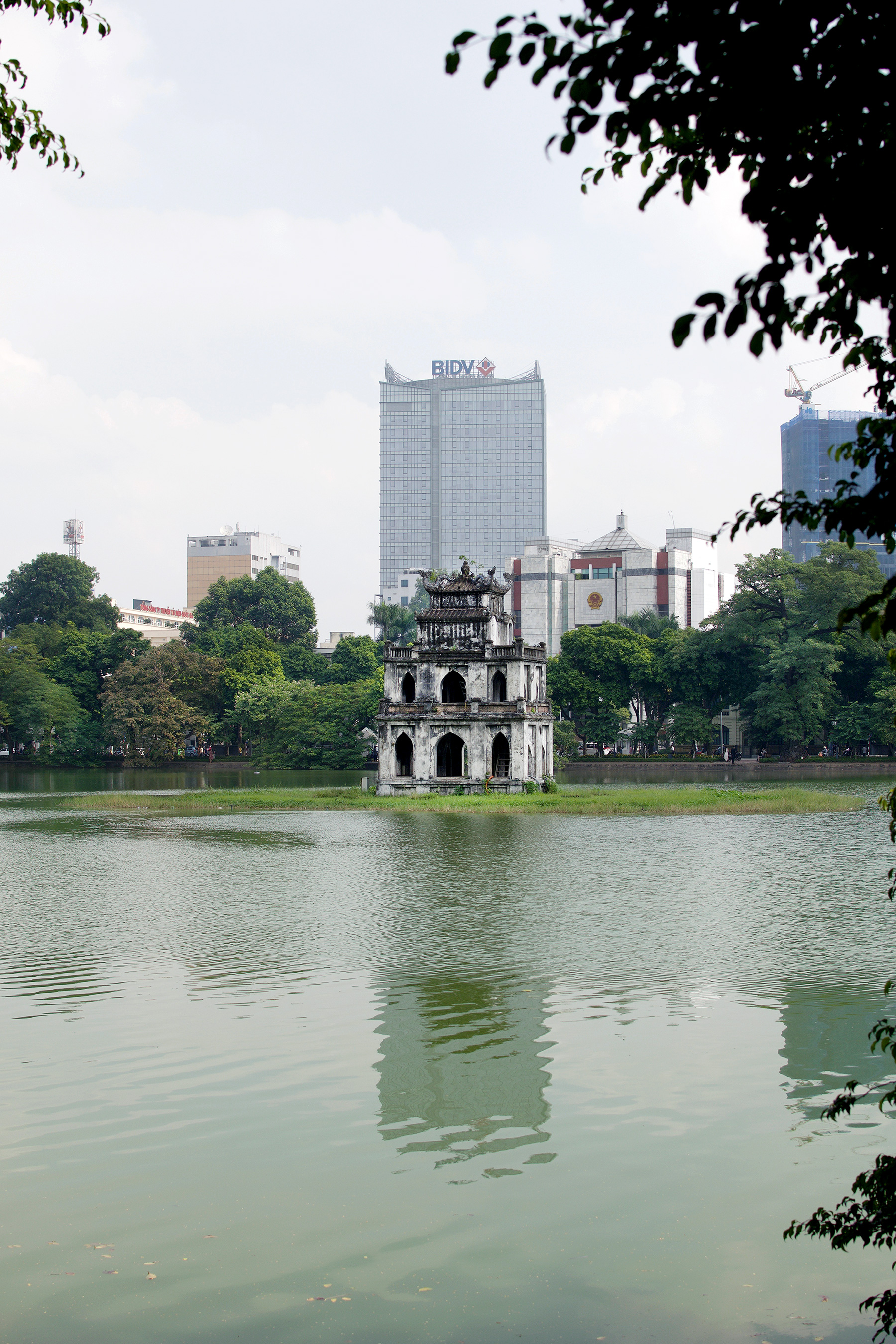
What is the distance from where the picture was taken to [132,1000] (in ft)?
45.8

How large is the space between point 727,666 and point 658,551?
4986 centimetres

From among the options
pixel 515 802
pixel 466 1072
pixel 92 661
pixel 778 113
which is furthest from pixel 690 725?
pixel 778 113

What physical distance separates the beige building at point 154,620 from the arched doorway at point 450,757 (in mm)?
109559

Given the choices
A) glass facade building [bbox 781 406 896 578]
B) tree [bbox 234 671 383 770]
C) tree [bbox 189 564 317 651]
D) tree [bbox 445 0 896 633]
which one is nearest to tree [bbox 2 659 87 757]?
tree [bbox 234 671 383 770]

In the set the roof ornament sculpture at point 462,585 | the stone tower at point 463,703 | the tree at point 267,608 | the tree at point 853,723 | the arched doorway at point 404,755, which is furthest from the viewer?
the tree at point 267,608

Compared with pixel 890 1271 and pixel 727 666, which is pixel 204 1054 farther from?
pixel 727 666

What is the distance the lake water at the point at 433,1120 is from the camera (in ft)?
22.6

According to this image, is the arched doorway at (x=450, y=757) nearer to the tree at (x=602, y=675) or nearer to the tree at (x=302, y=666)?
the tree at (x=602, y=675)

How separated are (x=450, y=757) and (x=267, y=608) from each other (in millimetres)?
62971

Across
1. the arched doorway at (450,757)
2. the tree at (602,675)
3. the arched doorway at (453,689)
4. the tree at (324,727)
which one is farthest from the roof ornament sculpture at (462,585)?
the tree at (602,675)

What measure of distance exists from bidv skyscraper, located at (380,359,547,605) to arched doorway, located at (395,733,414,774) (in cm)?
12937

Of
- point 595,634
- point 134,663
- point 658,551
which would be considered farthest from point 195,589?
point 595,634

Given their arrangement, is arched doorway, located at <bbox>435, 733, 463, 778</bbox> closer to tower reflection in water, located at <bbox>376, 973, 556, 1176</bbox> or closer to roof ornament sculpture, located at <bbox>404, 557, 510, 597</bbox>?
roof ornament sculpture, located at <bbox>404, 557, 510, 597</bbox>

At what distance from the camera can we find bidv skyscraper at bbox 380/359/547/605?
180500 millimetres
